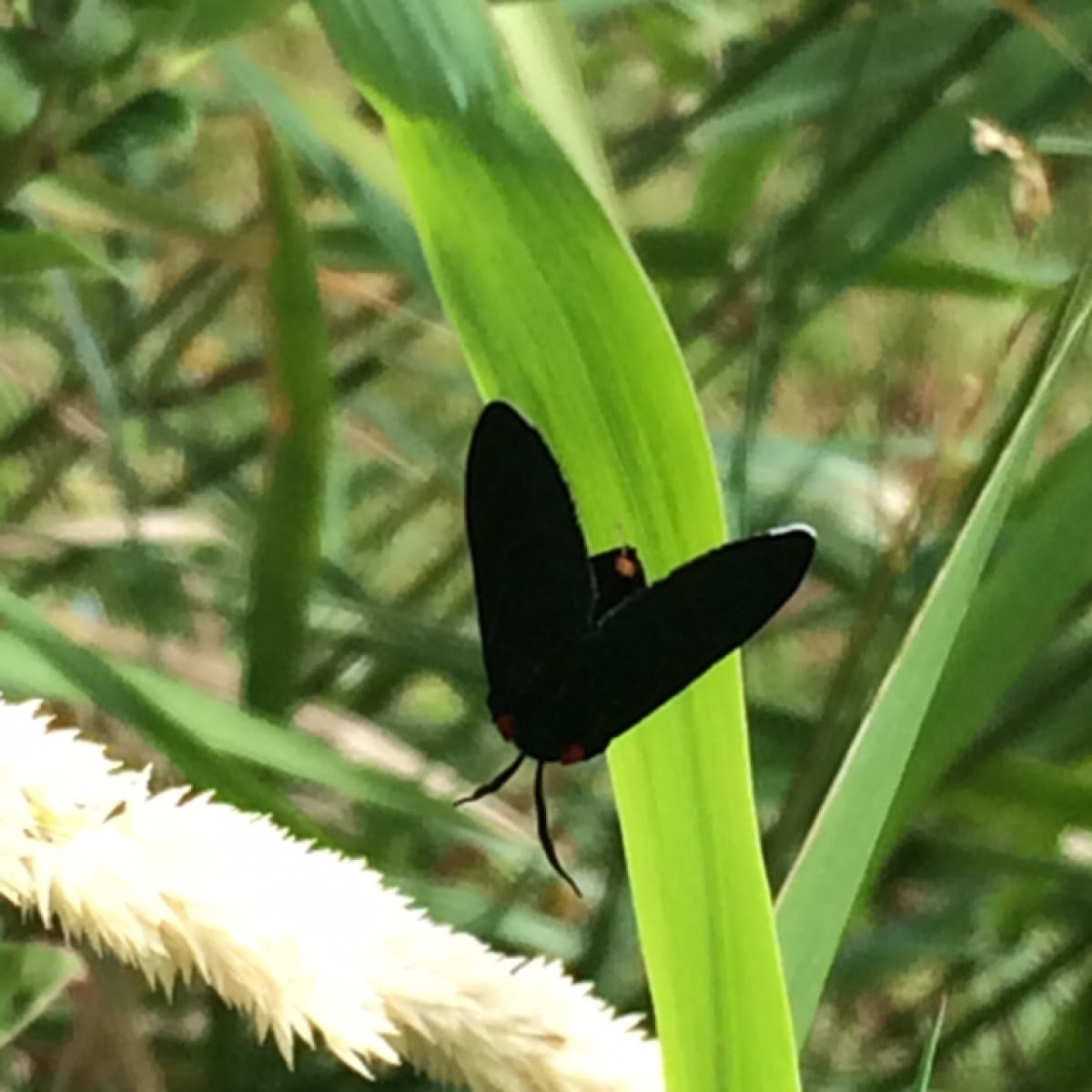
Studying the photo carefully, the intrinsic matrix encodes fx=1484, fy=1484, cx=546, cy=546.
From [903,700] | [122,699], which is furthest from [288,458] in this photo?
[903,700]

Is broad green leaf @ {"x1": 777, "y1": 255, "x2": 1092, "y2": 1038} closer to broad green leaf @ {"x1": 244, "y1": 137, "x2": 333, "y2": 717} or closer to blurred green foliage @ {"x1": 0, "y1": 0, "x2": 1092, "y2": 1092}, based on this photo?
blurred green foliage @ {"x1": 0, "y1": 0, "x2": 1092, "y2": 1092}

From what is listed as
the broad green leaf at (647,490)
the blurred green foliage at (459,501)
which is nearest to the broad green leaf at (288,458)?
the blurred green foliage at (459,501)

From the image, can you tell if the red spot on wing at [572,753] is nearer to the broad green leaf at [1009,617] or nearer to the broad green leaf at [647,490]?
the broad green leaf at [647,490]

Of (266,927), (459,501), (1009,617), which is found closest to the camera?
(266,927)

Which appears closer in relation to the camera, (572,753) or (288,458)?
(572,753)

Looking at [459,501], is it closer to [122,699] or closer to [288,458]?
[288,458]

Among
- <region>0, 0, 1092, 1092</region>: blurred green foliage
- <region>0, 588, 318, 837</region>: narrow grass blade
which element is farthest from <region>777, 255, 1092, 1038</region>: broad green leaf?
<region>0, 588, 318, 837</region>: narrow grass blade

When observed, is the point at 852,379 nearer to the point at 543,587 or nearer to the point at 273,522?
the point at 273,522

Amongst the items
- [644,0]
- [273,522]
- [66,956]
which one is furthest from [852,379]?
[66,956]
